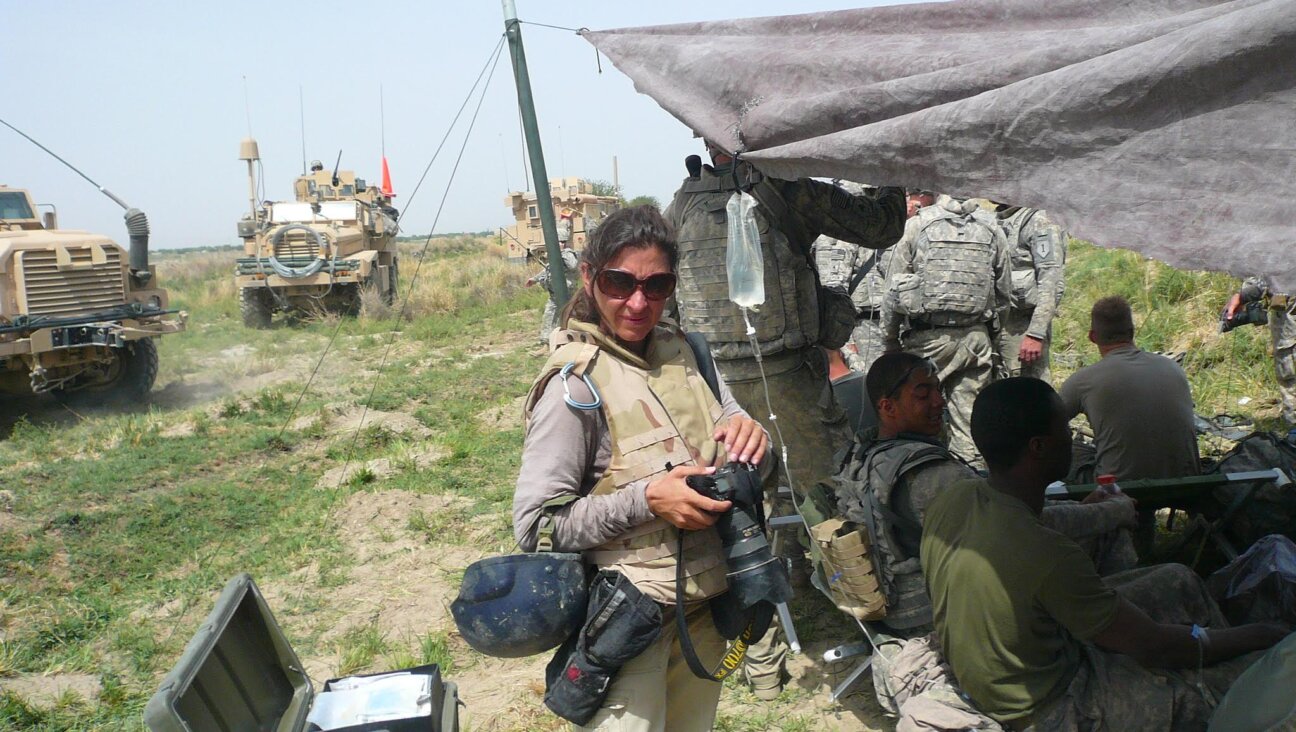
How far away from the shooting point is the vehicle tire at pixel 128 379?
35.1 ft

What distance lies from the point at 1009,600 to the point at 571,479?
1.09 metres

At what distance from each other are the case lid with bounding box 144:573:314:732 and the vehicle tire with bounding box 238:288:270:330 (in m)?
14.9

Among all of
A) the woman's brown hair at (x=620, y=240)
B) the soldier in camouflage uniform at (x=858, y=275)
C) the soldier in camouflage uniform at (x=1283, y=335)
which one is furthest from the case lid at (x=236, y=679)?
the soldier in camouflage uniform at (x=1283, y=335)

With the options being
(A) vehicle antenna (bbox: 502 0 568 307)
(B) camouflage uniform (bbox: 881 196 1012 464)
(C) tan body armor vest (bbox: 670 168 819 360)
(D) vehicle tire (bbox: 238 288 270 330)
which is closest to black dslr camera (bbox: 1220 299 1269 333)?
(B) camouflage uniform (bbox: 881 196 1012 464)

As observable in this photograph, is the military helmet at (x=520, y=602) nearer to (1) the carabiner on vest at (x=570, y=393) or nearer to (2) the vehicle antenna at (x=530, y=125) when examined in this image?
(1) the carabiner on vest at (x=570, y=393)

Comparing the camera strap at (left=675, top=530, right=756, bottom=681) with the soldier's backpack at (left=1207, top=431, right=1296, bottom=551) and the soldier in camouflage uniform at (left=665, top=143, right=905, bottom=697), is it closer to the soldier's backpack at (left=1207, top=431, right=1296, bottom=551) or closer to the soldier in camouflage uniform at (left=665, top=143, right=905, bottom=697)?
the soldier in camouflage uniform at (left=665, top=143, right=905, bottom=697)

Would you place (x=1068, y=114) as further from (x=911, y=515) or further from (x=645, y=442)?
(x=911, y=515)

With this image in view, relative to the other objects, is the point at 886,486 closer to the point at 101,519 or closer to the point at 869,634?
the point at 869,634

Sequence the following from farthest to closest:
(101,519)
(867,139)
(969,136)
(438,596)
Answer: (101,519) → (438,596) → (867,139) → (969,136)

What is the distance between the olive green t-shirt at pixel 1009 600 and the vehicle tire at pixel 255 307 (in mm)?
15746

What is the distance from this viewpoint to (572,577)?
1983 mm

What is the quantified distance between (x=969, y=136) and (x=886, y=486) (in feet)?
4.50

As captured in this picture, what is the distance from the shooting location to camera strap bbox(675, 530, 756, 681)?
6.67 ft

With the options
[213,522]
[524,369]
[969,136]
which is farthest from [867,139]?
[524,369]
